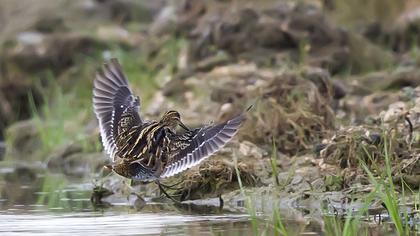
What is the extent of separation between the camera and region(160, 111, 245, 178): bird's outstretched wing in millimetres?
A: 9188

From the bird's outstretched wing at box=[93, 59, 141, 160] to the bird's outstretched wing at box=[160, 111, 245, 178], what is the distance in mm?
515

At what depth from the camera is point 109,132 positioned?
980cm

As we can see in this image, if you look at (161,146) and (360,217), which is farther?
(161,146)

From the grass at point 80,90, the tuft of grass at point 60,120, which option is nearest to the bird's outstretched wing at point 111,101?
the grass at point 80,90

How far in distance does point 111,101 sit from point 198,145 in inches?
46.1

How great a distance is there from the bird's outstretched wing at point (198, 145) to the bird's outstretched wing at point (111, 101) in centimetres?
51

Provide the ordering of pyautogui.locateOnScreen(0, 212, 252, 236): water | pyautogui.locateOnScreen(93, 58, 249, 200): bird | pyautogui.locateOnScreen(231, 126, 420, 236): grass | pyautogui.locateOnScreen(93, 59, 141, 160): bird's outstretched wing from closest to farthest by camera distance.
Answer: pyautogui.locateOnScreen(231, 126, 420, 236): grass, pyautogui.locateOnScreen(0, 212, 252, 236): water, pyautogui.locateOnScreen(93, 58, 249, 200): bird, pyautogui.locateOnScreen(93, 59, 141, 160): bird's outstretched wing

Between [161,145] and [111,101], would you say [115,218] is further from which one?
[111,101]

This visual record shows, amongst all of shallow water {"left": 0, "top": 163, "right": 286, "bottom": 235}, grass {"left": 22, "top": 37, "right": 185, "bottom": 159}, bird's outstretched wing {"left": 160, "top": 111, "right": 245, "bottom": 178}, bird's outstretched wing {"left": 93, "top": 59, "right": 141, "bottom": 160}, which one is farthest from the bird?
grass {"left": 22, "top": 37, "right": 185, "bottom": 159}

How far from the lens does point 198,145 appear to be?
927cm

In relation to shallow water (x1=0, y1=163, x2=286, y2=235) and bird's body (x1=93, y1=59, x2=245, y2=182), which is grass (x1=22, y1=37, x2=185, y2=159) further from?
bird's body (x1=93, y1=59, x2=245, y2=182)

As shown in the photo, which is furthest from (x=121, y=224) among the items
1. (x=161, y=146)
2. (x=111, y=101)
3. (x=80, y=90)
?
(x=80, y=90)

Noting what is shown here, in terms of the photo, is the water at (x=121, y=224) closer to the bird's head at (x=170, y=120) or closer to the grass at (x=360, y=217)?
the grass at (x=360, y=217)

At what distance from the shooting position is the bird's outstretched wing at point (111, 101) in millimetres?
9766
